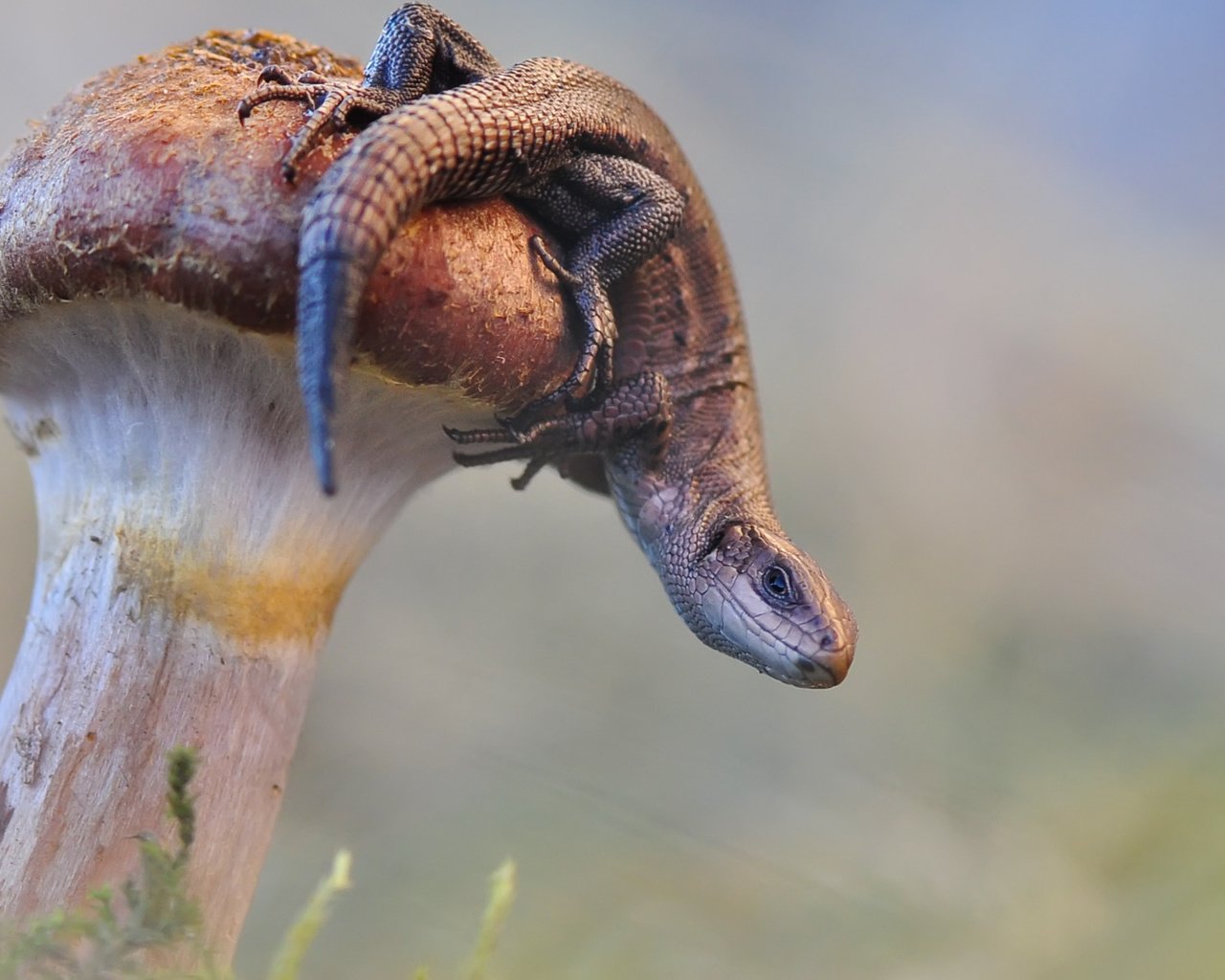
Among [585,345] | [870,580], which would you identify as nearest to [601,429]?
[585,345]

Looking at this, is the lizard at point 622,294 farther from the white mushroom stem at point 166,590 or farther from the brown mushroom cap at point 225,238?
the white mushroom stem at point 166,590

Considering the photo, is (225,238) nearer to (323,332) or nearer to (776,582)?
(323,332)

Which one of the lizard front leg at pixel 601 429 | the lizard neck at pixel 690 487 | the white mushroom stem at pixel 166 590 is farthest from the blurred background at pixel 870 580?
the lizard front leg at pixel 601 429

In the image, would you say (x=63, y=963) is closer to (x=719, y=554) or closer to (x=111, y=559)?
(x=111, y=559)

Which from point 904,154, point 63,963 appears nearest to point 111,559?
point 63,963

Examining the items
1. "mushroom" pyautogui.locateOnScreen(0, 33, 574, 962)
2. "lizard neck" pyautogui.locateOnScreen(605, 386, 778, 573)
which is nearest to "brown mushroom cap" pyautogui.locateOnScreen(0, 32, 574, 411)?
"mushroom" pyautogui.locateOnScreen(0, 33, 574, 962)

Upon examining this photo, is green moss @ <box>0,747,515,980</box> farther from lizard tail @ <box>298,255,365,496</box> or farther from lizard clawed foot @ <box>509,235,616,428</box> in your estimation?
lizard clawed foot @ <box>509,235,616,428</box>
